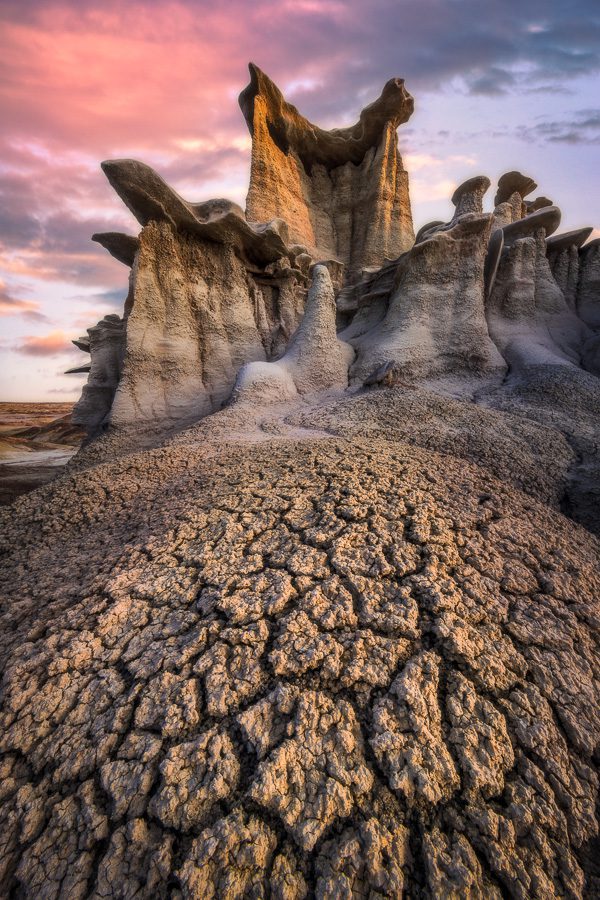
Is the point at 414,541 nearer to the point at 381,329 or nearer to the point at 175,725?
the point at 175,725

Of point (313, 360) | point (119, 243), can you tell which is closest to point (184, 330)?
point (119, 243)

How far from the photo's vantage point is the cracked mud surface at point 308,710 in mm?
699

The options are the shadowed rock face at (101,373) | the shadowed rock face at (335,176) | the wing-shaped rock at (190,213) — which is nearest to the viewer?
the wing-shaped rock at (190,213)

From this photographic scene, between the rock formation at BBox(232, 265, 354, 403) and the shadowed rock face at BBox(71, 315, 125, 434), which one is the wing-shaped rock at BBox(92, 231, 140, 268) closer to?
the shadowed rock face at BBox(71, 315, 125, 434)

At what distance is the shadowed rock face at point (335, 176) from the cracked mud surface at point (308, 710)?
29.4 ft

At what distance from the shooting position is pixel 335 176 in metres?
10.1

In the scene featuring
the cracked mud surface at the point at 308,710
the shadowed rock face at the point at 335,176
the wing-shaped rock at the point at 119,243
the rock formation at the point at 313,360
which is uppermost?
the shadowed rock face at the point at 335,176

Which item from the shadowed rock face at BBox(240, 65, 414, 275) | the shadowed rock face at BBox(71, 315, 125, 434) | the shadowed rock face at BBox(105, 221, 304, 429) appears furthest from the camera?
the shadowed rock face at BBox(240, 65, 414, 275)

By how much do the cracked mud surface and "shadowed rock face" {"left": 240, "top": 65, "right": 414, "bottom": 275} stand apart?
897 cm

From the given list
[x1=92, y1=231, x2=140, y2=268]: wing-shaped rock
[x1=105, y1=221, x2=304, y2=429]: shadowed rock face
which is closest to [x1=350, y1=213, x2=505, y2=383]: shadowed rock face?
[x1=105, y1=221, x2=304, y2=429]: shadowed rock face

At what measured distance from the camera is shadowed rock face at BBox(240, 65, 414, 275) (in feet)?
27.6

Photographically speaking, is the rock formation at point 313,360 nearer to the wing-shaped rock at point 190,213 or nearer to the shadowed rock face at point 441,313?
the shadowed rock face at point 441,313

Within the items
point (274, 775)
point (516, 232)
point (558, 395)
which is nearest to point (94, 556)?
point (274, 775)

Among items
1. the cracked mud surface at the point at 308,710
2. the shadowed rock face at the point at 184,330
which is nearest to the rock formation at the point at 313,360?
the shadowed rock face at the point at 184,330
